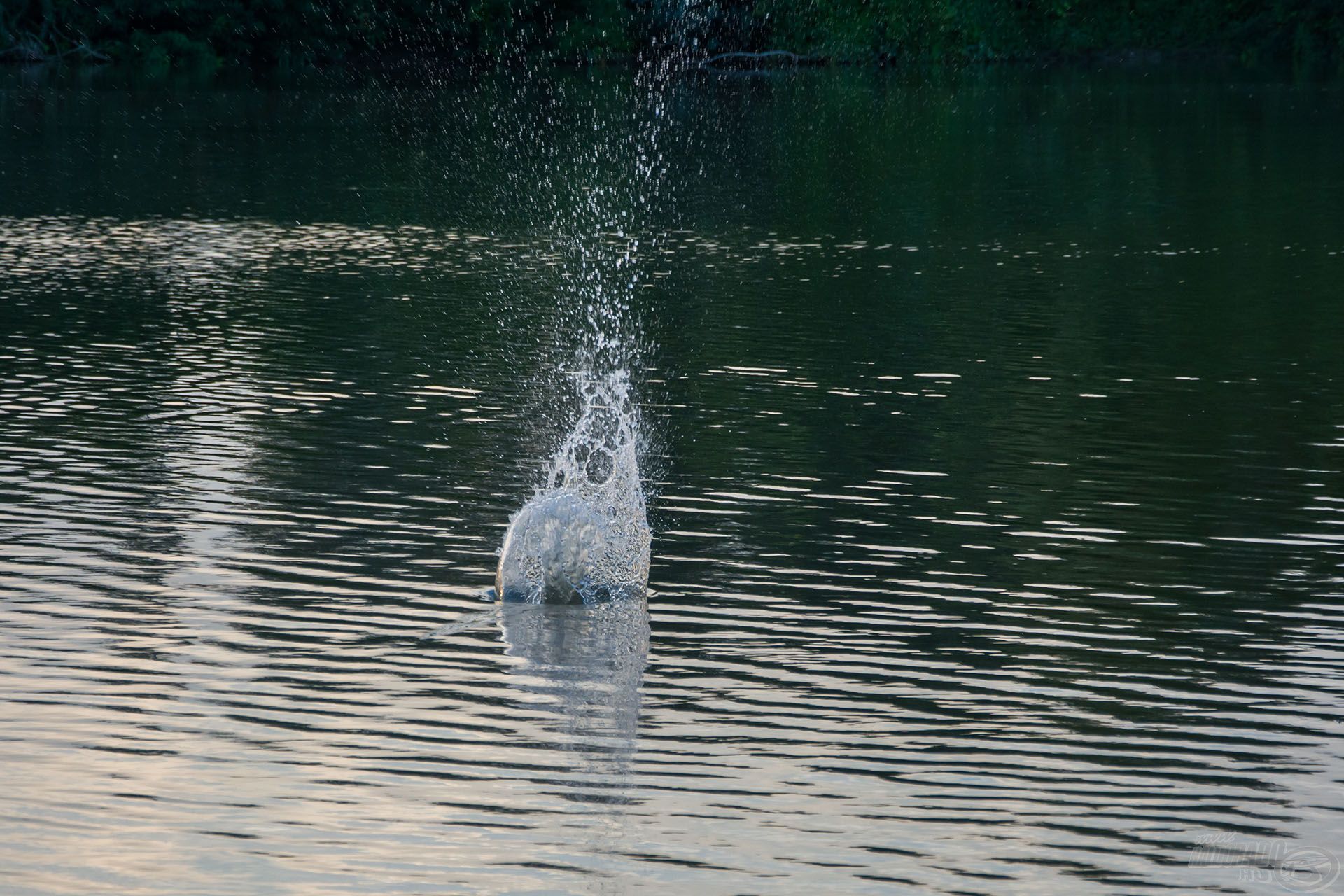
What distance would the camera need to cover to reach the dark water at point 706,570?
9.73 meters

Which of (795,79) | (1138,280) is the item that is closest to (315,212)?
(1138,280)

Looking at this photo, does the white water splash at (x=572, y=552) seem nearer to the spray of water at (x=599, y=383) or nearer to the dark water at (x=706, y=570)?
the spray of water at (x=599, y=383)

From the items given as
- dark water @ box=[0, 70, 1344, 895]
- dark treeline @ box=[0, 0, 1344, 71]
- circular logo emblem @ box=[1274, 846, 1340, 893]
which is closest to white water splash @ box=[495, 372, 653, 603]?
dark water @ box=[0, 70, 1344, 895]

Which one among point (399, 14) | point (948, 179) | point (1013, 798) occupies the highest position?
point (399, 14)

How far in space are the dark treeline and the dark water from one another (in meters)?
51.1

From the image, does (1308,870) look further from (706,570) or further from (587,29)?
(587,29)

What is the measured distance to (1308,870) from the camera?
9.24 meters

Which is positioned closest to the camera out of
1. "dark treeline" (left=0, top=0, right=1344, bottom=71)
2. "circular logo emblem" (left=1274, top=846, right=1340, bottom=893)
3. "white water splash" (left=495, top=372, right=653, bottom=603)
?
"circular logo emblem" (left=1274, top=846, right=1340, bottom=893)

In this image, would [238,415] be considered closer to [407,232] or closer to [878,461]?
[878,461]

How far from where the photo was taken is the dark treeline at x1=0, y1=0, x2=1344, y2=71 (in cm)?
8500

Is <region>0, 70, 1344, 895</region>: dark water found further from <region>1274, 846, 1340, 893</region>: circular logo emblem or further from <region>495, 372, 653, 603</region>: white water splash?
<region>495, 372, 653, 603</region>: white water splash

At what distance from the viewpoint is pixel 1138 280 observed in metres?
30.4

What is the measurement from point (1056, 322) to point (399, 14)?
67.6 m

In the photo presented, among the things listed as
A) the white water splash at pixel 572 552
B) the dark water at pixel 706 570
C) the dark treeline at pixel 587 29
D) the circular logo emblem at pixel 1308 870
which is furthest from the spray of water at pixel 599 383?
the dark treeline at pixel 587 29
